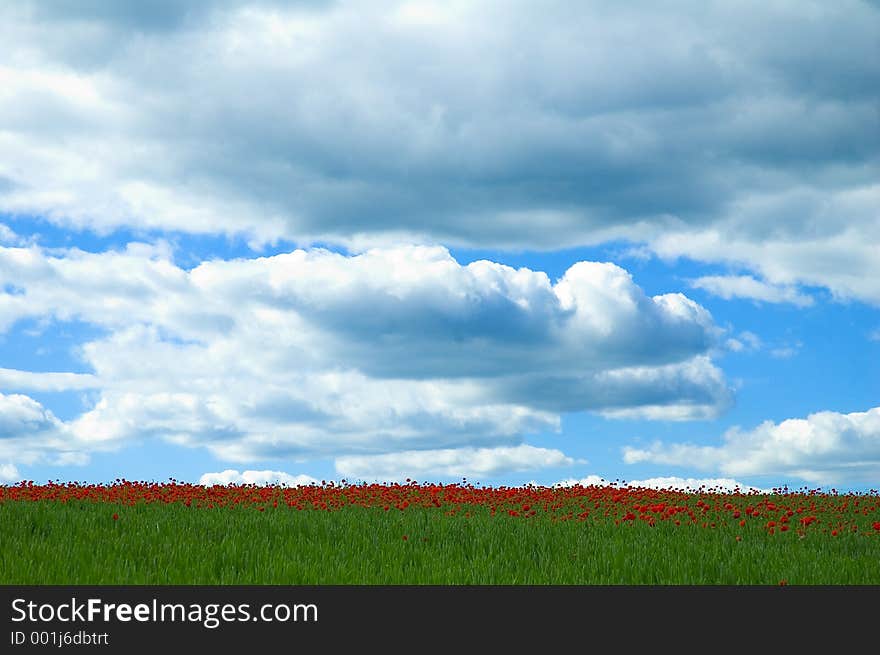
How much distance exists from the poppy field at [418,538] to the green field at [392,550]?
0.11ft

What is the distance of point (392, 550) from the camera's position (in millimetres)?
12273

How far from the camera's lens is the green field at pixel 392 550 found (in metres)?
10.5

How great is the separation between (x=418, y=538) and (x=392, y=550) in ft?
3.80

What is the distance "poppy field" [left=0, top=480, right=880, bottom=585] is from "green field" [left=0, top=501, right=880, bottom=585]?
3 cm

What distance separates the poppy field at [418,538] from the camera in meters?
10.6

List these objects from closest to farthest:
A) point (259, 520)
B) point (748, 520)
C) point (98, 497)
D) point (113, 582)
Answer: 1. point (113, 582)
2. point (259, 520)
3. point (748, 520)
4. point (98, 497)

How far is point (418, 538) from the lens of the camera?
43.9 feet

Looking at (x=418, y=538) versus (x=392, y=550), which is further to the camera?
(x=418, y=538)
